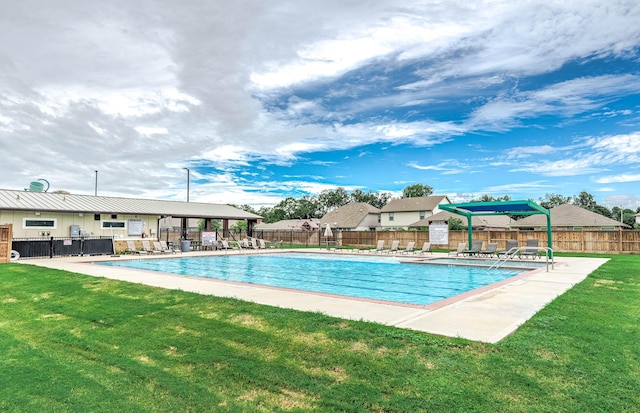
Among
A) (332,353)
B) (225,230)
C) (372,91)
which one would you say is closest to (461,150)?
(372,91)

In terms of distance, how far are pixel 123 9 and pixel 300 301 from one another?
34.7 feet

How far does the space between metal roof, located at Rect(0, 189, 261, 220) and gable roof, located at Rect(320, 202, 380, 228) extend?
65.7 feet

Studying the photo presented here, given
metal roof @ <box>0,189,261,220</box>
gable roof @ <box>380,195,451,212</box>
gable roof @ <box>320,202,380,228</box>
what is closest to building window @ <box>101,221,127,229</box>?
metal roof @ <box>0,189,261,220</box>

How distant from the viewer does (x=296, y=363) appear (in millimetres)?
4234

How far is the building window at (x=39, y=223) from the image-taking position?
68.4 ft

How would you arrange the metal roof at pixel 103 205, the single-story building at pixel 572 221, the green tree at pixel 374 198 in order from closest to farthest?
the metal roof at pixel 103 205 < the single-story building at pixel 572 221 < the green tree at pixel 374 198

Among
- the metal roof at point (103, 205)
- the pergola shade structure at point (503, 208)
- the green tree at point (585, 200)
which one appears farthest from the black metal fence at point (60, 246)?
the green tree at point (585, 200)

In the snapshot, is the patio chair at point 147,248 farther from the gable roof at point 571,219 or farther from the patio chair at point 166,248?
the gable roof at point 571,219

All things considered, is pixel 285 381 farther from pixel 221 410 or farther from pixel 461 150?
pixel 461 150

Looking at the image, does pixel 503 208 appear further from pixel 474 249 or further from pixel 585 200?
pixel 585 200

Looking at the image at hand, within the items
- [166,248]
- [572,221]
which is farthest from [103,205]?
[572,221]

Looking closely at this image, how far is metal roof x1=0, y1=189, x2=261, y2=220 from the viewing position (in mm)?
21266

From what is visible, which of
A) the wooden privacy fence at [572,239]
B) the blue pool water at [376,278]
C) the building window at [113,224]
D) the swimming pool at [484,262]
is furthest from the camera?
the building window at [113,224]

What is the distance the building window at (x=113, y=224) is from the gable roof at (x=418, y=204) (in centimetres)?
3288
